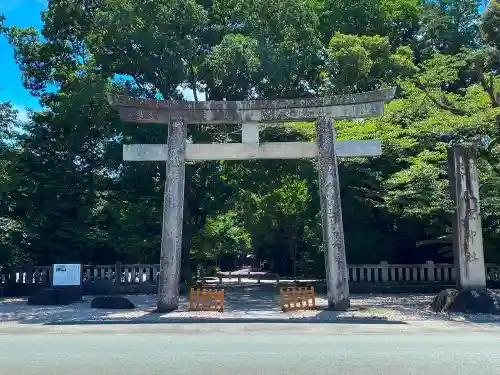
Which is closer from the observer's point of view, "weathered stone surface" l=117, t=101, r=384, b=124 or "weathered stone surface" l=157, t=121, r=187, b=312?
"weathered stone surface" l=157, t=121, r=187, b=312

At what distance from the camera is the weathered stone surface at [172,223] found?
1421 centimetres

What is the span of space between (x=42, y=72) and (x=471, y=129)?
18897 mm

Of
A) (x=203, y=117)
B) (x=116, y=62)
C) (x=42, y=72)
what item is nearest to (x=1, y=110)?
(x=42, y=72)

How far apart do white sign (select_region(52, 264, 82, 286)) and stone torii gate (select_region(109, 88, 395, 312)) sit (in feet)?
13.9

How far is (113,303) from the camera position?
15.4 meters

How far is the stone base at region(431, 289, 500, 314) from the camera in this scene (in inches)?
535

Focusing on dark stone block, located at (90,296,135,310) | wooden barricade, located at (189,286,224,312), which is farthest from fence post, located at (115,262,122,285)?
wooden barricade, located at (189,286,224,312)

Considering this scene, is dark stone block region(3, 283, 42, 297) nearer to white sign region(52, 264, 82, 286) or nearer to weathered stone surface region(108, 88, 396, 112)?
white sign region(52, 264, 82, 286)

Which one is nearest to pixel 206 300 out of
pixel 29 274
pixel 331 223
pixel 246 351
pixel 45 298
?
pixel 331 223

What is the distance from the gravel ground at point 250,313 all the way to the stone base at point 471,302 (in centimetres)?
→ 33

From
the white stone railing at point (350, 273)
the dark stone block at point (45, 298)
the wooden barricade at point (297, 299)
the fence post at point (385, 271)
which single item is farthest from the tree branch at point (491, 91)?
the dark stone block at point (45, 298)

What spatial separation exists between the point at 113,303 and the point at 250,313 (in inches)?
174

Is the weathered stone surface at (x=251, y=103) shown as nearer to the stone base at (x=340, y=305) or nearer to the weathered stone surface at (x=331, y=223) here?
the weathered stone surface at (x=331, y=223)

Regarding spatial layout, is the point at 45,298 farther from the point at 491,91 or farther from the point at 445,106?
the point at 491,91
